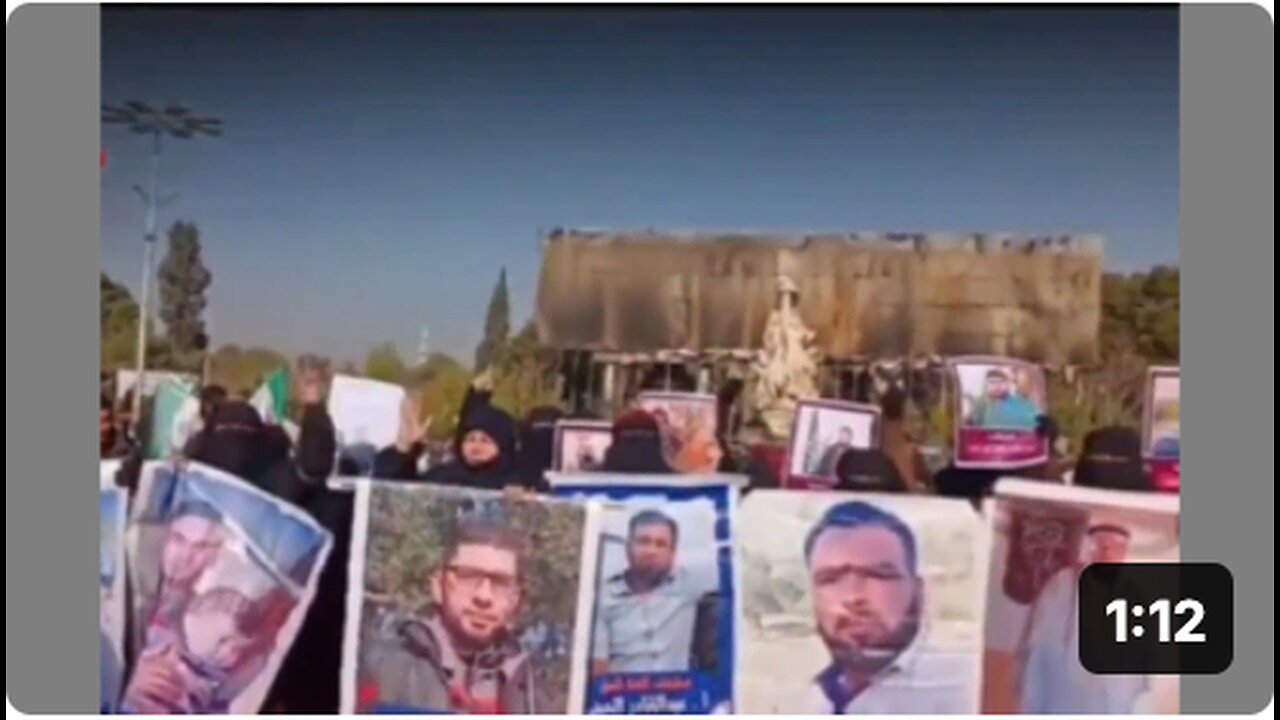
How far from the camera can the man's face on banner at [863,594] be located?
3.81 metres

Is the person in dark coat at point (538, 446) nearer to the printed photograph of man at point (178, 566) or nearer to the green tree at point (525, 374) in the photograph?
the green tree at point (525, 374)

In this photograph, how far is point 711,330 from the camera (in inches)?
148

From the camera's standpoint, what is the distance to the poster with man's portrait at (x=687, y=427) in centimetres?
378

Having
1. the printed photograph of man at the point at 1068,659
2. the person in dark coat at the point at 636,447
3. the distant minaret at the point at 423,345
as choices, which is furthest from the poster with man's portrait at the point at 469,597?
the printed photograph of man at the point at 1068,659

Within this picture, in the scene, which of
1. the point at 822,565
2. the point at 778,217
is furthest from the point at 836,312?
the point at 822,565

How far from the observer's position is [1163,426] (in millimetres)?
3771

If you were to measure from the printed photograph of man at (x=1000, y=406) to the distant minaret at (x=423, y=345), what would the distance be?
95 cm

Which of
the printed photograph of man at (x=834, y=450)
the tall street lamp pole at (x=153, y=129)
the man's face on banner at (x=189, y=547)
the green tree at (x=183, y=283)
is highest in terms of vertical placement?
the tall street lamp pole at (x=153, y=129)

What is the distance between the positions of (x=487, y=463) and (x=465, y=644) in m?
0.33

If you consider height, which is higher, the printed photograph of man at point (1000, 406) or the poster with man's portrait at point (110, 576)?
the printed photograph of man at point (1000, 406)

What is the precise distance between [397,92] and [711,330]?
687 mm

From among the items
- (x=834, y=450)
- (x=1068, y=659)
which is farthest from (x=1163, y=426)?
(x=834, y=450)

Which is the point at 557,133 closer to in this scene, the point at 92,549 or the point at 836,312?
the point at 836,312

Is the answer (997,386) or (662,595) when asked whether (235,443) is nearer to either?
(662,595)
